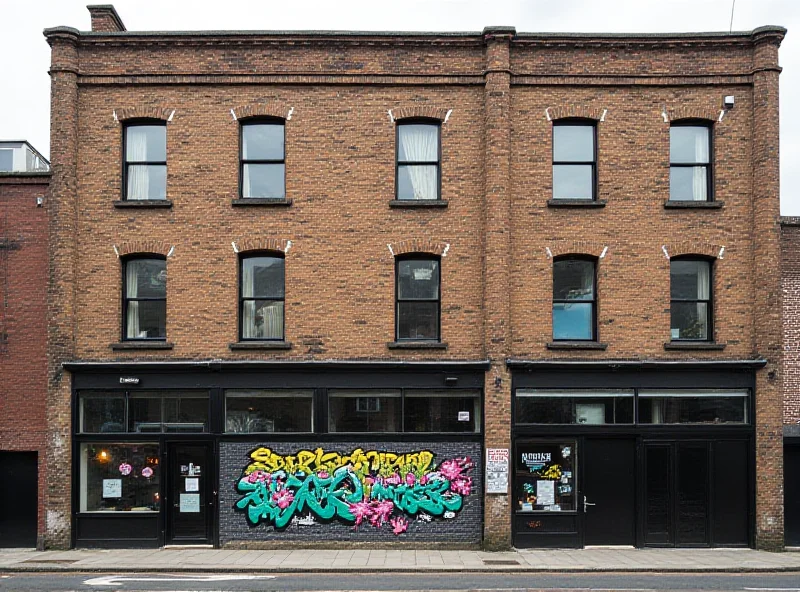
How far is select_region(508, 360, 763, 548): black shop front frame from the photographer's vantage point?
53.8 ft

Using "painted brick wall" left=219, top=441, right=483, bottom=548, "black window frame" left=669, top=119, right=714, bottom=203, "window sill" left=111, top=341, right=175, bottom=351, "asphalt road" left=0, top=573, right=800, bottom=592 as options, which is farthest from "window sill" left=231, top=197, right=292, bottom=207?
"black window frame" left=669, top=119, right=714, bottom=203

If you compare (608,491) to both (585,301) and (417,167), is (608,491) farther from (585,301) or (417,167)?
(417,167)

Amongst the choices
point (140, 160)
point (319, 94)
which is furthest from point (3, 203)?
point (319, 94)

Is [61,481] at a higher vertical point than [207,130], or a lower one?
lower

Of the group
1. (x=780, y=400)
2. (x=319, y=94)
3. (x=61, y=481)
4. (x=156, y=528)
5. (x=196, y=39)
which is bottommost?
(x=156, y=528)

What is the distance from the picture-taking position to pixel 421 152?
17312mm

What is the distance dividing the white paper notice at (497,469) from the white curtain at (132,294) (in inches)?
341

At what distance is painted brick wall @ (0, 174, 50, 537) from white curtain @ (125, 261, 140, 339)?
1869 mm

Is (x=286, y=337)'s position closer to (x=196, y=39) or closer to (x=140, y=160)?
(x=140, y=160)

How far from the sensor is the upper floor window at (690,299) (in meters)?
17.1

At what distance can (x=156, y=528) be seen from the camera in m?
16.4

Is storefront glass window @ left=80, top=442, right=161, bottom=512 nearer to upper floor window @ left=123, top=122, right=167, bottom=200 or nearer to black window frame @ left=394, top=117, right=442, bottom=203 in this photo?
upper floor window @ left=123, top=122, right=167, bottom=200

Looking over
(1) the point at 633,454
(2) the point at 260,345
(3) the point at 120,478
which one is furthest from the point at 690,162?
(3) the point at 120,478

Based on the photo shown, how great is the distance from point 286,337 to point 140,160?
549 centimetres
